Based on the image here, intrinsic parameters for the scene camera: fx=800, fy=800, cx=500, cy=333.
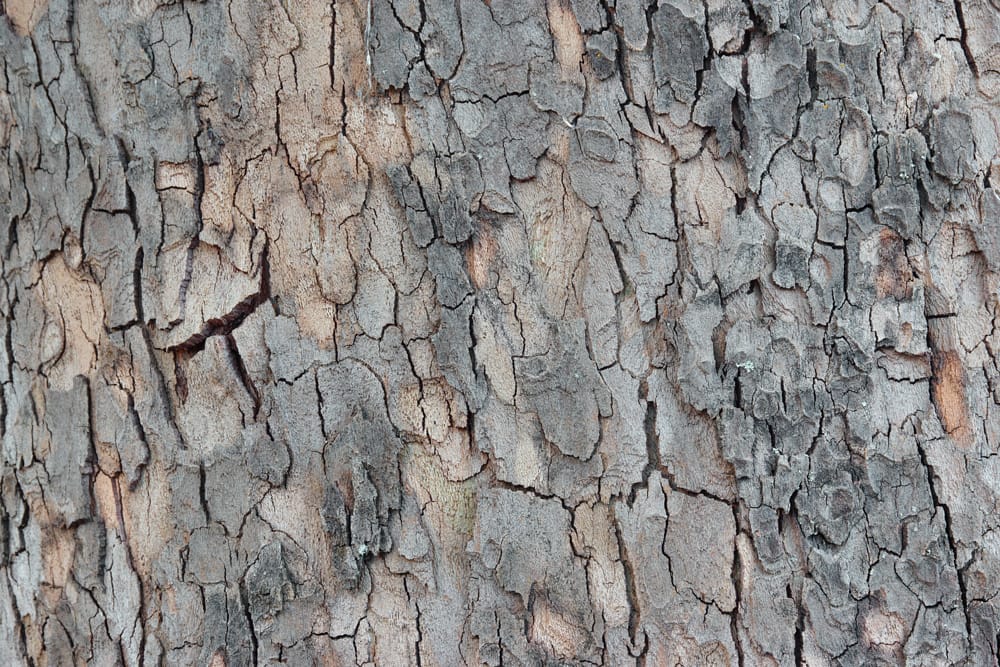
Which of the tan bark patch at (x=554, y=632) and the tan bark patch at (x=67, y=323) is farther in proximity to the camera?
the tan bark patch at (x=67, y=323)

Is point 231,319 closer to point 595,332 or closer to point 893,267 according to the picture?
point 595,332

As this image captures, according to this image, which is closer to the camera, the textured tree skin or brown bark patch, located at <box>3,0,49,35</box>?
the textured tree skin

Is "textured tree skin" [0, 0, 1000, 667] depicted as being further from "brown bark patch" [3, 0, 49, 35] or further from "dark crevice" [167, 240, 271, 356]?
"brown bark patch" [3, 0, 49, 35]

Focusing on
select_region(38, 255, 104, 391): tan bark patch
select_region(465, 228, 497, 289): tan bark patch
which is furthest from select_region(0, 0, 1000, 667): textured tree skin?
select_region(38, 255, 104, 391): tan bark patch

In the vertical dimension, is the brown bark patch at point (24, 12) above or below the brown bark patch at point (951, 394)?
above

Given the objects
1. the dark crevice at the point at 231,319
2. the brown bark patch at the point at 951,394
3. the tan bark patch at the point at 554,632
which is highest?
the dark crevice at the point at 231,319

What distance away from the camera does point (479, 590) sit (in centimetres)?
126

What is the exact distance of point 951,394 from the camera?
4.05ft

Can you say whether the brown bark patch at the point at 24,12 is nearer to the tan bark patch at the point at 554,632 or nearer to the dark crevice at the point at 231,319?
the dark crevice at the point at 231,319

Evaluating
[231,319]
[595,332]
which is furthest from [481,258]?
[231,319]

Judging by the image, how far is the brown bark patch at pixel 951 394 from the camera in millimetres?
1233

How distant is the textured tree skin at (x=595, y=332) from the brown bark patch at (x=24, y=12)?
0.37 meters

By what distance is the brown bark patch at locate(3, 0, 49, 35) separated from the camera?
4.81ft

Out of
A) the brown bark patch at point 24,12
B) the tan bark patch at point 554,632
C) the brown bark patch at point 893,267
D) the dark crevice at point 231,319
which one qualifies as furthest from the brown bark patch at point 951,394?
the brown bark patch at point 24,12
